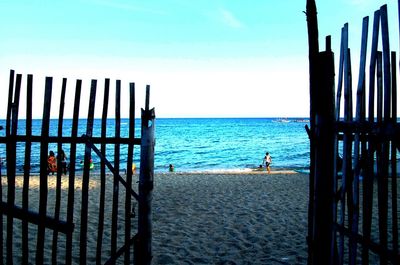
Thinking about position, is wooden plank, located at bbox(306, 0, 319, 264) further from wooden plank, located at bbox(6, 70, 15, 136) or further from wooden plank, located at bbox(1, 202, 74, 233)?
wooden plank, located at bbox(6, 70, 15, 136)

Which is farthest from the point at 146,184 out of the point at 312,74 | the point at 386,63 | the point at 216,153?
the point at 216,153

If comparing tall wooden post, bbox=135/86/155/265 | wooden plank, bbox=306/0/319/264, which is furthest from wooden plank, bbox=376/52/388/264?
tall wooden post, bbox=135/86/155/265

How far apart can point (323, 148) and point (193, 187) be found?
1168cm

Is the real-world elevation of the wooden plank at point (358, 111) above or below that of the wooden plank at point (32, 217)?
above

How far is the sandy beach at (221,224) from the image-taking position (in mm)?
6422

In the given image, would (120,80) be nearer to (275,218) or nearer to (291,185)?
(275,218)

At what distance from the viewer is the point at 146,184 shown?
4.02 m

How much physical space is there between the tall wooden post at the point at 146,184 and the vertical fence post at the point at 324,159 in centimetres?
185

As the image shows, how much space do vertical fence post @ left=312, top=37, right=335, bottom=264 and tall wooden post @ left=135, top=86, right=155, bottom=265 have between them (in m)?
1.85

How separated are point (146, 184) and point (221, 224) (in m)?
5.03

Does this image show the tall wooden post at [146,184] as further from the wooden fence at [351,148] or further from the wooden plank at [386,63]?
the wooden plank at [386,63]

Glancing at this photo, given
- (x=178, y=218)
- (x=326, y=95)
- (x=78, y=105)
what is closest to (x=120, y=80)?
(x=78, y=105)

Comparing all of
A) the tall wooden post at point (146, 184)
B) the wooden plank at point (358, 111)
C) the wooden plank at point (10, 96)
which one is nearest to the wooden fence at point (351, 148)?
the wooden plank at point (358, 111)

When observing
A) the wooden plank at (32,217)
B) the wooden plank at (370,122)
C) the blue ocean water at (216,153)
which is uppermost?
the wooden plank at (370,122)
